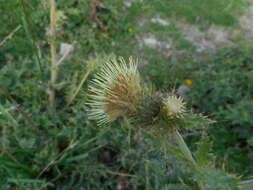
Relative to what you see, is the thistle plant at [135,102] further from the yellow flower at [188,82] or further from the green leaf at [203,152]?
the yellow flower at [188,82]

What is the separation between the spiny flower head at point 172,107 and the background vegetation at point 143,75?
0.11 metres

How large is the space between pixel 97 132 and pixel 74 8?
182cm

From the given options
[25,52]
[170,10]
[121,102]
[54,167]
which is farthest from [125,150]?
[170,10]

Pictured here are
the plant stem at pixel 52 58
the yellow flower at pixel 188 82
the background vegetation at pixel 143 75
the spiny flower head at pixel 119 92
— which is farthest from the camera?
the yellow flower at pixel 188 82

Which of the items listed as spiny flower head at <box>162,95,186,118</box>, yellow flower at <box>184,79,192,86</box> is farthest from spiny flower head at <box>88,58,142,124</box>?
yellow flower at <box>184,79,192,86</box>

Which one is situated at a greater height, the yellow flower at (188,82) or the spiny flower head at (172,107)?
the yellow flower at (188,82)

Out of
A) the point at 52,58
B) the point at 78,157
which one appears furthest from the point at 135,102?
the point at 52,58

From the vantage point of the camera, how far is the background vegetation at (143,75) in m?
1.69

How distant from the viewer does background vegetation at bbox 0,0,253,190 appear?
5.56 ft

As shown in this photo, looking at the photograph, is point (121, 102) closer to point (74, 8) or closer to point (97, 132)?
point (97, 132)

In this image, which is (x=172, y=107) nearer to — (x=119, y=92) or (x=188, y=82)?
(x=119, y=92)

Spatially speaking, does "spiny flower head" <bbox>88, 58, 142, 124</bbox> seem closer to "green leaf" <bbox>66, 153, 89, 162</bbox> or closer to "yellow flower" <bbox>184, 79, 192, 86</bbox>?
"green leaf" <bbox>66, 153, 89, 162</bbox>

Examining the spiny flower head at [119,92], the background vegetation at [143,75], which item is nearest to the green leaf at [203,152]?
the background vegetation at [143,75]

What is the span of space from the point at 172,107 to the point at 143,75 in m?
0.59
